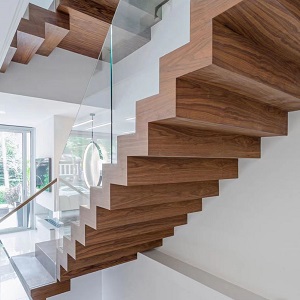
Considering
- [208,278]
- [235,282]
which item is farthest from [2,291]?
[235,282]

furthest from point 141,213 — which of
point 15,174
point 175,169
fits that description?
point 15,174

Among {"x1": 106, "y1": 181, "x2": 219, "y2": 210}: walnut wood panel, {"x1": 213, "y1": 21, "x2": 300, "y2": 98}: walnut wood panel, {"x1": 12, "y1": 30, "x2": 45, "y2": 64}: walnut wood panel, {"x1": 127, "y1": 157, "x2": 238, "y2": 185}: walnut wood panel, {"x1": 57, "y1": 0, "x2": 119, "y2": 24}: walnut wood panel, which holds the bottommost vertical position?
{"x1": 106, "y1": 181, "x2": 219, "y2": 210}: walnut wood panel

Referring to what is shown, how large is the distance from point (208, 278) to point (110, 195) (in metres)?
1.34

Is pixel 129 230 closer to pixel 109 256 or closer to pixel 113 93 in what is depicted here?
pixel 109 256

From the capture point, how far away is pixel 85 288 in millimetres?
3447

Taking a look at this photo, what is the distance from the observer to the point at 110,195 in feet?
5.86

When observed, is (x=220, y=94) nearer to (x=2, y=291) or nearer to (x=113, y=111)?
(x=113, y=111)

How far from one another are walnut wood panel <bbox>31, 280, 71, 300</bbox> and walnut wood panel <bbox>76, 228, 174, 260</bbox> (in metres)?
0.63

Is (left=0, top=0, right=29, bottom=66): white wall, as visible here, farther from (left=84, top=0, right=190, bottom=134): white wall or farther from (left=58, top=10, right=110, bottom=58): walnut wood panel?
(left=58, top=10, right=110, bottom=58): walnut wood panel

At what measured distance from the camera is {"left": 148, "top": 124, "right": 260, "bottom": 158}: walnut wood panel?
1.44 metres

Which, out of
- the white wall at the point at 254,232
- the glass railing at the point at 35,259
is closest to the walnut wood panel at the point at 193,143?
the white wall at the point at 254,232

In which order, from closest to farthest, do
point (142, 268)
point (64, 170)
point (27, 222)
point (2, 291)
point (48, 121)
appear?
point (2, 291) < point (64, 170) < point (142, 268) < point (48, 121) < point (27, 222)

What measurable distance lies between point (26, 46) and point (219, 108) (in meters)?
2.59

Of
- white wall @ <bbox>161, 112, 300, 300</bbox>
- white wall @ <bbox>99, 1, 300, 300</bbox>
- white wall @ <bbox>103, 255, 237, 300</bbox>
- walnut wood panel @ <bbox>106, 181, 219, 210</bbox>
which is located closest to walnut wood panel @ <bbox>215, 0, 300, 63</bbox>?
white wall @ <bbox>99, 1, 300, 300</bbox>
